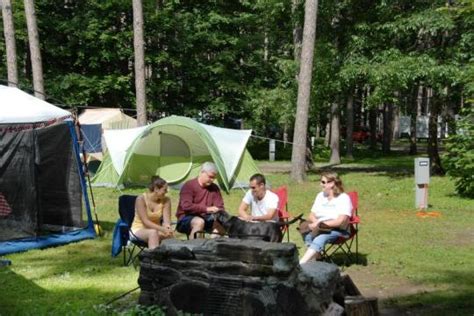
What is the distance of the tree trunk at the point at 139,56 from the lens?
16.1 meters

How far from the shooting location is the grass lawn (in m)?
5.56

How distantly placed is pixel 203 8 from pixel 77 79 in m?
5.45

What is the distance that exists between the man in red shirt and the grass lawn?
2.53 feet

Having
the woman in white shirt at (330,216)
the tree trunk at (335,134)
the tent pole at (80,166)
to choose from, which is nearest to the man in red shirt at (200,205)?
the woman in white shirt at (330,216)

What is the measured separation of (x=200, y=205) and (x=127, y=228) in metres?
0.82

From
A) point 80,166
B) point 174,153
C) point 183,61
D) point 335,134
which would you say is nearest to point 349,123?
point 335,134

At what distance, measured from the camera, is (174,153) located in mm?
14438

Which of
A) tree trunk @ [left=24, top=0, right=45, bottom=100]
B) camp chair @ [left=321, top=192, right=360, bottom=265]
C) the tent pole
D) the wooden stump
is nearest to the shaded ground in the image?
camp chair @ [left=321, top=192, right=360, bottom=265]

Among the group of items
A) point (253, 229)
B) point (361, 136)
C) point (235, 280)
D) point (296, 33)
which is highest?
point (296, 33)

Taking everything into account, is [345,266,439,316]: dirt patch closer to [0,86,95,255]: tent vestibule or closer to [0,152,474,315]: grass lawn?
[0,152,474,315]: grass lawn

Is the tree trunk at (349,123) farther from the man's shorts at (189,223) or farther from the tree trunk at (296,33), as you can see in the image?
the man's shorts at (189,223)

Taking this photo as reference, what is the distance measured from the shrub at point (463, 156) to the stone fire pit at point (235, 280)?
26.4ft

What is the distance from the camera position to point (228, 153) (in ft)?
44.5

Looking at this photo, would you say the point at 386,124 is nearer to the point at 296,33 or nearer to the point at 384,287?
the point at 296,33
